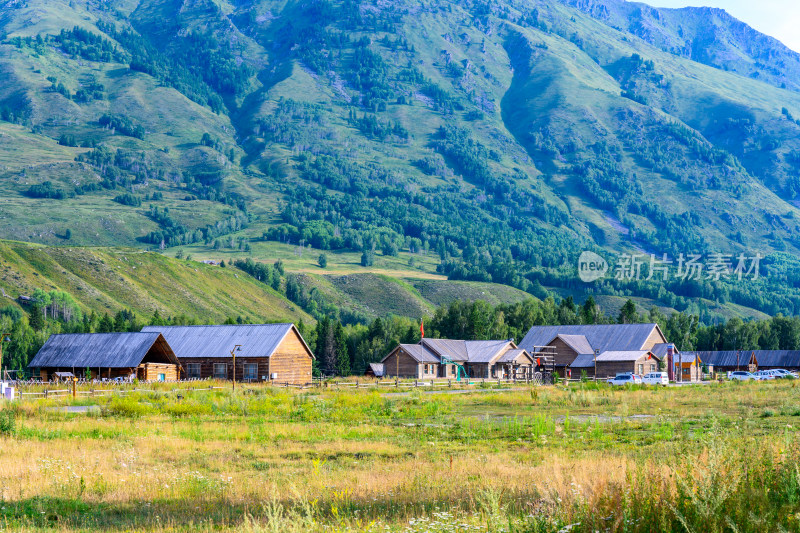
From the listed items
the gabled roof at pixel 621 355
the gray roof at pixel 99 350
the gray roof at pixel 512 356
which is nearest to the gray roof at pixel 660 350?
the gabled roof at pixel 621 355

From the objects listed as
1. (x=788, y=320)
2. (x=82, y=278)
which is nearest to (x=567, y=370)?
(x=788, y=320)

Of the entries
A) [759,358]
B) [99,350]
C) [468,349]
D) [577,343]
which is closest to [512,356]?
[468,349]

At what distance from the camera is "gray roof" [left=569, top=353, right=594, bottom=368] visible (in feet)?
304

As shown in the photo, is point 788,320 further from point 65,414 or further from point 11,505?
point 11,505

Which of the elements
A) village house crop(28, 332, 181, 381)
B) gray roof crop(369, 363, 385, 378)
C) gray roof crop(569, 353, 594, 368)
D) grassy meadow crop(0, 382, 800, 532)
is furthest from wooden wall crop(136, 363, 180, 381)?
gray roof crop(569, 353, 594, 368)

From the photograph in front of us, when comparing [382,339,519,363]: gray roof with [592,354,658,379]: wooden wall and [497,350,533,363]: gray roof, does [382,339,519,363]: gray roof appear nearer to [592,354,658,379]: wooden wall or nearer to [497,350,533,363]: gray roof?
[497,350,533,363]: gray roof

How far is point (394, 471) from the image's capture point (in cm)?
1844

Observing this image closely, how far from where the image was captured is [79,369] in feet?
229

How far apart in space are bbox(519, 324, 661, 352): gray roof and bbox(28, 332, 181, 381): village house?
45517mm

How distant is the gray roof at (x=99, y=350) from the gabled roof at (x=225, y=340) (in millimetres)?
5868

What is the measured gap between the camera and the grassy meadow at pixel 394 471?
10.7 meters

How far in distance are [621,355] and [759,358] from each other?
44690 mm

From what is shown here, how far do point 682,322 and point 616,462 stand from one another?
484 ft

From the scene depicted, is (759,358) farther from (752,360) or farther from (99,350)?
(99,350)
